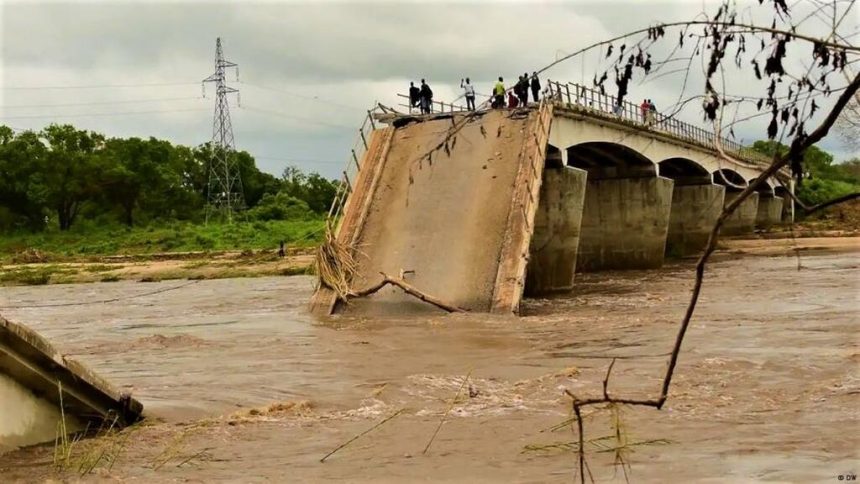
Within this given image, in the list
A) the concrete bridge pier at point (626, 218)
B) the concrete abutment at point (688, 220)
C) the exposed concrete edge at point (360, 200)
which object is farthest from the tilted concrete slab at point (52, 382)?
the concrete abutment at point (688, 220)

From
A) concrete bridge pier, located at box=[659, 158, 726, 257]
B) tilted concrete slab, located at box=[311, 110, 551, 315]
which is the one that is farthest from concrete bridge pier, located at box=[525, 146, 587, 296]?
concrete bridge pier, located at box=[659, 158, 726, 257]

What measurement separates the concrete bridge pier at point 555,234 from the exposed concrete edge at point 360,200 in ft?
15.4

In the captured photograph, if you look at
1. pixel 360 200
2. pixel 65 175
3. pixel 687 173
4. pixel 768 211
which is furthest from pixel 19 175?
pixel 768 211

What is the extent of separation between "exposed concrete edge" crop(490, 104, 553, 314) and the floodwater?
2.28ft

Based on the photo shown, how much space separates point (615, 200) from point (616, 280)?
20.1ft

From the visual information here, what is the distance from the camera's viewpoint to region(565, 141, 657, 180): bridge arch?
29719 millimetres

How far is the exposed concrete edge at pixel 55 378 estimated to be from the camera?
6.16m

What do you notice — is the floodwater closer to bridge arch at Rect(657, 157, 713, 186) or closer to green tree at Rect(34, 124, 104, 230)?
bridge arch at Rect(657, 157, 713, 186)

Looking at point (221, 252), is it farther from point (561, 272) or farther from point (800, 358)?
point (800, 358)

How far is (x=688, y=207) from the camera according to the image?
126 ft

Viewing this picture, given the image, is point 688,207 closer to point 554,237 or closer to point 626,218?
point 626,218

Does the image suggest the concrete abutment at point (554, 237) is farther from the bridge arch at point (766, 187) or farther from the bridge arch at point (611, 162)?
the bridge arch at point (611, 162)

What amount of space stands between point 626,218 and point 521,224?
1528cm

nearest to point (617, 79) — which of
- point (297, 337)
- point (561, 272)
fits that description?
point (297, 337)
